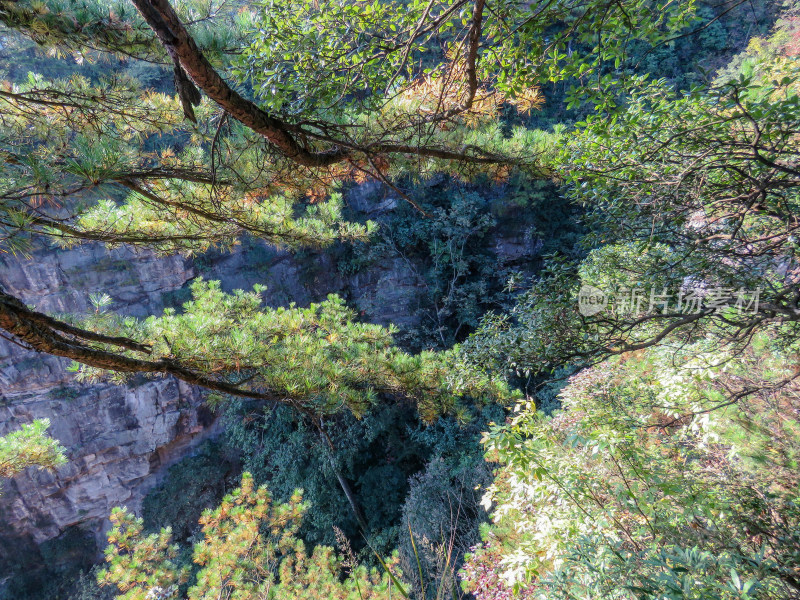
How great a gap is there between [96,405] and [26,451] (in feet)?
14.7

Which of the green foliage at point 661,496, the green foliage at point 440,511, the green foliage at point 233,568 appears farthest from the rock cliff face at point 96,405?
the green foliage at point 661,496

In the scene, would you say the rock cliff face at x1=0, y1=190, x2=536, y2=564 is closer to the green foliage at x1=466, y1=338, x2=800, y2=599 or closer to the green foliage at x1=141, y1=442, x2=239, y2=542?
the green foliage at x1=141, y1=442, x2=239, y2=542

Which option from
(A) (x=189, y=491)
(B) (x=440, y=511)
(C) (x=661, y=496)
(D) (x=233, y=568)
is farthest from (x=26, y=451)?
(A) (x=189, y=491)

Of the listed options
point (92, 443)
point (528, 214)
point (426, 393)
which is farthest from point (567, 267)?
point (92, 443)

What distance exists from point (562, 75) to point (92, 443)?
695 cm

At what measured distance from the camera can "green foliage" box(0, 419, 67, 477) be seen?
164 centimetres

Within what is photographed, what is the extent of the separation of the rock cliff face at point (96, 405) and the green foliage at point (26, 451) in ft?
13.3

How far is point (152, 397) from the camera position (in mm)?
5457

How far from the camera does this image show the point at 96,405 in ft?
17.2

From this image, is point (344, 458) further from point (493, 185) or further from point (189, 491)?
point (493, 185)

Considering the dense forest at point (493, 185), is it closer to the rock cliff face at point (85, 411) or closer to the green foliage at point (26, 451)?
the green foliage at point (26, 451)

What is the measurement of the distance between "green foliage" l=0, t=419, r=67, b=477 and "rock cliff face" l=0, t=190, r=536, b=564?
4.06 metres

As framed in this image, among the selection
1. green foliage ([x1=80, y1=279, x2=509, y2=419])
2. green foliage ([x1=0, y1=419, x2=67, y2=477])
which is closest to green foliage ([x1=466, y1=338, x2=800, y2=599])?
green foliage ([x1=80, y1=279, x2=509, y2=419])

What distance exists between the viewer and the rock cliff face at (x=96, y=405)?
197 inches
